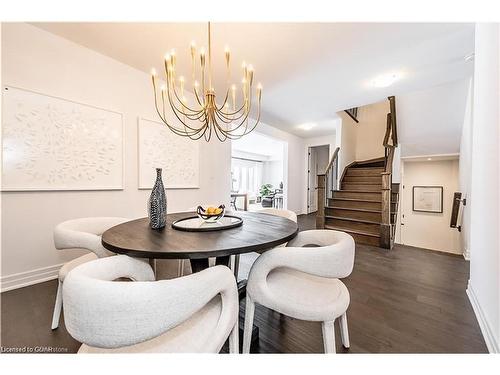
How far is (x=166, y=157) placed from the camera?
2979 mm

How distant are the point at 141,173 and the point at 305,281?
2400 mm

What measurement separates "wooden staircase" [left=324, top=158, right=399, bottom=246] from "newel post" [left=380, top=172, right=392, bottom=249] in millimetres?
124

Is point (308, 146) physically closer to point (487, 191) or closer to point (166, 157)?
point (166, 157)

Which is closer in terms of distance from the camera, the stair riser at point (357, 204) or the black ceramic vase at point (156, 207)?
the black ceramic vase at point (156, 207)

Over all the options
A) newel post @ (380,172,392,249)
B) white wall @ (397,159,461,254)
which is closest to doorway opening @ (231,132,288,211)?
white wall @ (397,159,461,254)

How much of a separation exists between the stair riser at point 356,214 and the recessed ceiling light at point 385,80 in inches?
80.9

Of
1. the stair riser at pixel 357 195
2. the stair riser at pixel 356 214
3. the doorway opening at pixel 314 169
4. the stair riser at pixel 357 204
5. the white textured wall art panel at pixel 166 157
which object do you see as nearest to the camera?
the white textured wall art panel at pixel 166 157

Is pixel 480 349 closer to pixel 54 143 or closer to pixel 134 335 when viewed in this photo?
pixel 134 335

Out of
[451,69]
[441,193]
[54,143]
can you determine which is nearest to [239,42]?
[54,143]

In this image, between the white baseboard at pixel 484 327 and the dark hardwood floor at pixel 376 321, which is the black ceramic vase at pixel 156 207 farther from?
the white baseboard at pixel 484 327

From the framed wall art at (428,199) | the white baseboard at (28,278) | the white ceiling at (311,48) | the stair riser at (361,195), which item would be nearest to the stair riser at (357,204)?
the stair riser at (361,195)

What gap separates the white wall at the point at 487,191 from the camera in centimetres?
125

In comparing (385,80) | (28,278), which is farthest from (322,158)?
(28,278)

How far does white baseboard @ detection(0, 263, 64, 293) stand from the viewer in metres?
1.87
